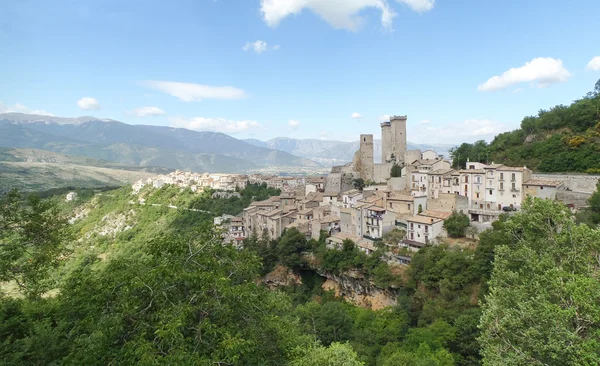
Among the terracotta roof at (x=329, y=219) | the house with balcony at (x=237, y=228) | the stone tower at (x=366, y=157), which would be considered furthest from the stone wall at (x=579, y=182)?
the house with balcony at (x=237, y=228)

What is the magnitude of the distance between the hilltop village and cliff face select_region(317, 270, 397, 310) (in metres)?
3.01

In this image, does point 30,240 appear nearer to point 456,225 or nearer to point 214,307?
point 214,307

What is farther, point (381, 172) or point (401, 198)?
point (381, 172)

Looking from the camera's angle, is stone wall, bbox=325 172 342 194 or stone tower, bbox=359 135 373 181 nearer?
stone wall, bbox=325 172 342 194

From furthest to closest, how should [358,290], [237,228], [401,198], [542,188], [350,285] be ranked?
1. [237,228]
2. [401,198]
3. [350,285]
4. [358,290]
5. [542,188]

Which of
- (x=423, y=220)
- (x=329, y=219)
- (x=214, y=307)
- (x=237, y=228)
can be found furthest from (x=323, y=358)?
(x=237, y=228)

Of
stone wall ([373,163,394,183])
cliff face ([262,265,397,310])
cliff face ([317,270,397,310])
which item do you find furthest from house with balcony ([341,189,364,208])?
stone wall ([373,163,394,183])

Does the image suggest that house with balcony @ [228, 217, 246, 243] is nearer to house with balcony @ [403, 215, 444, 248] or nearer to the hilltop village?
the hilltop village

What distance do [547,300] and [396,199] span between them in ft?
82.8

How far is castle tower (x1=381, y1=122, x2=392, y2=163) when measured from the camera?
5588cm

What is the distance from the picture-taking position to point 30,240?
32.9 ft

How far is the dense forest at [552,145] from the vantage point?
36344 millimetres

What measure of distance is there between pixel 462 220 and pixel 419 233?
3869 mm

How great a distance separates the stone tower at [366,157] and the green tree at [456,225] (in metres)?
24.0
